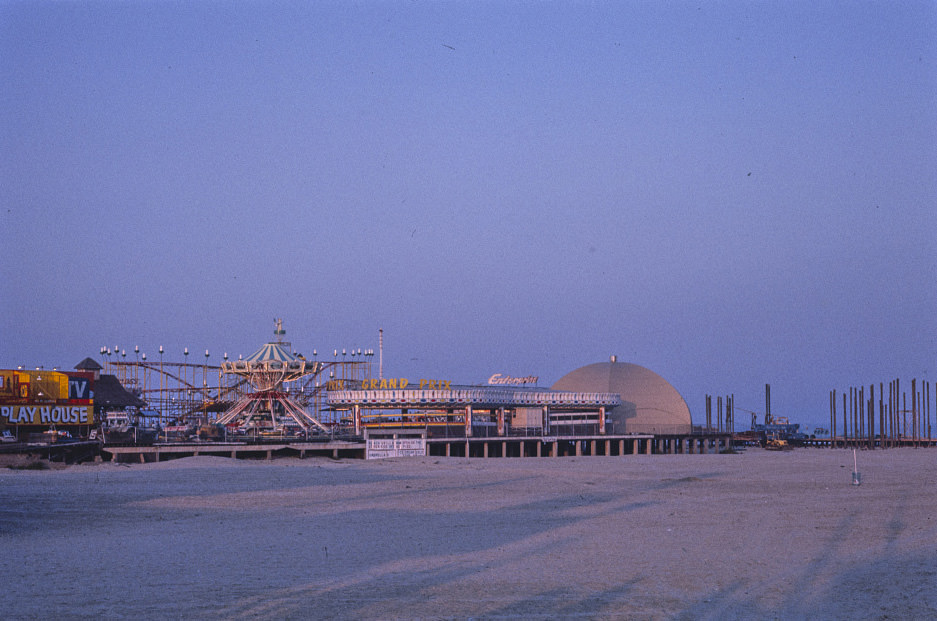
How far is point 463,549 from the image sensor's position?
16672 millimetres

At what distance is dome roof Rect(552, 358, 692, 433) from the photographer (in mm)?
81000

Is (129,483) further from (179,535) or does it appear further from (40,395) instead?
(40,395)

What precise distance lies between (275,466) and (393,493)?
48.6 feet

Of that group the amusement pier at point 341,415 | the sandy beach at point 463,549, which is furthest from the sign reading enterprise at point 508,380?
the sandy beach at point 463,549

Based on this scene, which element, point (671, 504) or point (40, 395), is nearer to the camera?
point (671, 504)

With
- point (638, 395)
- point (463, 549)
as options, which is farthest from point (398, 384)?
point (463, 549)

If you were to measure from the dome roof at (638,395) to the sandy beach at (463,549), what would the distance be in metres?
50.0

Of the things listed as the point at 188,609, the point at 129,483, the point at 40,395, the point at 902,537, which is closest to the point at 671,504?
the point at 902,537

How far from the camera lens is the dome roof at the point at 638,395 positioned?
8100cm

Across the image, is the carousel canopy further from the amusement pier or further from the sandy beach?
the sandy beach

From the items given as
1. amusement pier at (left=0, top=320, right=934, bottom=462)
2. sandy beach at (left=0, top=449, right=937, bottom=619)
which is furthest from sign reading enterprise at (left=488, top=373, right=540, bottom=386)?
sandy beach at (left=0, top=449, right=937, bottom=619)

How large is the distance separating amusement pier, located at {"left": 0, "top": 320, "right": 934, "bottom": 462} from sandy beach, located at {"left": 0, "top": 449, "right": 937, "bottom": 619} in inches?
733

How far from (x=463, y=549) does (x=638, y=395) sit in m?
68.0

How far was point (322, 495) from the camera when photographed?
2658 cm
